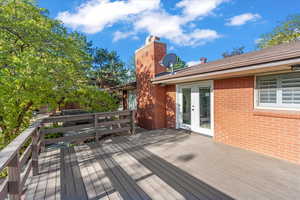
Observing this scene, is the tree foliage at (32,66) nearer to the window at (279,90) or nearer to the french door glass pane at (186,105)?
the french door glass pane at (186,105)

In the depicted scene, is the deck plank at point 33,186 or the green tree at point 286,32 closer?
the deck plank at point 33,186

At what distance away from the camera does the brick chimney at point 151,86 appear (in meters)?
6.64

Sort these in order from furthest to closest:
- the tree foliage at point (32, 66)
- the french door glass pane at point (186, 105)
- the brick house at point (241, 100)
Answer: the french door glass pane at point (186, 105) < the tree foliage at point (32, 66) < the brick house at point (241, 100)

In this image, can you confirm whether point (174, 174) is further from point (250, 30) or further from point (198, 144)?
point (250, 30)

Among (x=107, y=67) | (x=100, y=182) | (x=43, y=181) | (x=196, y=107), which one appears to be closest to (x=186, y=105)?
(x=196, y=107)

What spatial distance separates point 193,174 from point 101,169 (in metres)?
1.92

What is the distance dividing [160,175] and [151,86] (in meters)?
4.69

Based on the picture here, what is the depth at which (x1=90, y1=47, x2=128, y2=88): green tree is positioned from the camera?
1349 centimetres

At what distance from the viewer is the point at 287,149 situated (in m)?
3.23

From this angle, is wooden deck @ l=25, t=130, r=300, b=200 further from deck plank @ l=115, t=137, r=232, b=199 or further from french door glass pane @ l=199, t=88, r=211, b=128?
french door glass pane @ l=199, t=88, r=211, b=128

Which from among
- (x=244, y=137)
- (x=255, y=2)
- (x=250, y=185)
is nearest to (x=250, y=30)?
(x=255, y=2)

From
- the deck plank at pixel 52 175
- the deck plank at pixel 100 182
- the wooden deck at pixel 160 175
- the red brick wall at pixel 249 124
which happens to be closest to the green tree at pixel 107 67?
the deck plank at pixel 52 175

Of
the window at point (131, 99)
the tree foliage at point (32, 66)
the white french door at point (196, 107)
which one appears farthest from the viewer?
the window at point (131, 99)

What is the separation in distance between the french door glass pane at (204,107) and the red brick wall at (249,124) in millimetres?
398
